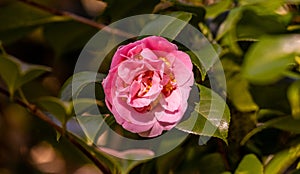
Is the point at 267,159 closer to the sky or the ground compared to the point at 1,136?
closer to the sky

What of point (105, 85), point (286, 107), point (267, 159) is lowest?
point (267, 159)

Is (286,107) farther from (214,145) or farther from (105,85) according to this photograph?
(105,85)

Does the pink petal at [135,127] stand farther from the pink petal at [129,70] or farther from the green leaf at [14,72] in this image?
the green leaf at [14,72]

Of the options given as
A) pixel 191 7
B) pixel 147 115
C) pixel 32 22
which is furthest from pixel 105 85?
pixel 32 22

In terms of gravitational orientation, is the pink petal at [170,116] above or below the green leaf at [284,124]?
above

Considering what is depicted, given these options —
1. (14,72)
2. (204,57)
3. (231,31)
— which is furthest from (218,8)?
(14,72)

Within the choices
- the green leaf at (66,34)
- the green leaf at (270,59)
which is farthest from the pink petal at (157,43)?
the green leaf at (66,34)

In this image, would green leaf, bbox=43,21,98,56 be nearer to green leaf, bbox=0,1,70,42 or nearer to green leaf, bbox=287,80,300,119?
green leaf, bbox=0,1,70,42
